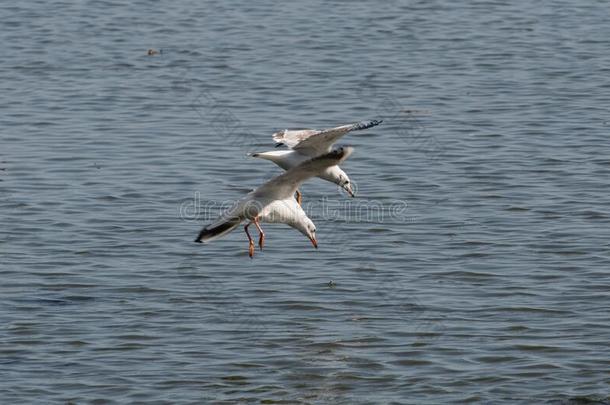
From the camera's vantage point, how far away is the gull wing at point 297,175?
11.9m

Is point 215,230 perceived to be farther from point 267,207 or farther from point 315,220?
point 315,220

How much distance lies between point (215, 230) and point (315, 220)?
148 inches

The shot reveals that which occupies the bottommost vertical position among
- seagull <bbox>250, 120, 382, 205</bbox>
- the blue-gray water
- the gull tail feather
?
the blue-gray water

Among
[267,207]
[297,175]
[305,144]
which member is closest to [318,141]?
[305,144]

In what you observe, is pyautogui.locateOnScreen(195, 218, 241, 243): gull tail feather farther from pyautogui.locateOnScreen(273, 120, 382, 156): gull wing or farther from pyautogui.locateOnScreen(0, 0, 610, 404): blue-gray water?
pyautogui.locateOnScreen(273, 120, 382, 156): gull wing

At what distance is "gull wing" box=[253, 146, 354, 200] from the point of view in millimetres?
11938

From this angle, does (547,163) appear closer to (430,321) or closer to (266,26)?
(430,321)

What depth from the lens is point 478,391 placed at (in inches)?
480

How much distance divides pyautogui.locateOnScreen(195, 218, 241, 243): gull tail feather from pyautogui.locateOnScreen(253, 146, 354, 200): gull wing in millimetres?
394

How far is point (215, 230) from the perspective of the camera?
45.3 ft

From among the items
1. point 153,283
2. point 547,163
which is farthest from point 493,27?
point 153,283

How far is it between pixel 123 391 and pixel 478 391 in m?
3.08

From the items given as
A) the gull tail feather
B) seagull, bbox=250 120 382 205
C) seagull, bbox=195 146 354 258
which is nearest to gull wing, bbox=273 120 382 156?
seagull, bbox=250 120 382 205

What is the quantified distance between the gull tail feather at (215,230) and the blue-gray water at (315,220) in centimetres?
88
